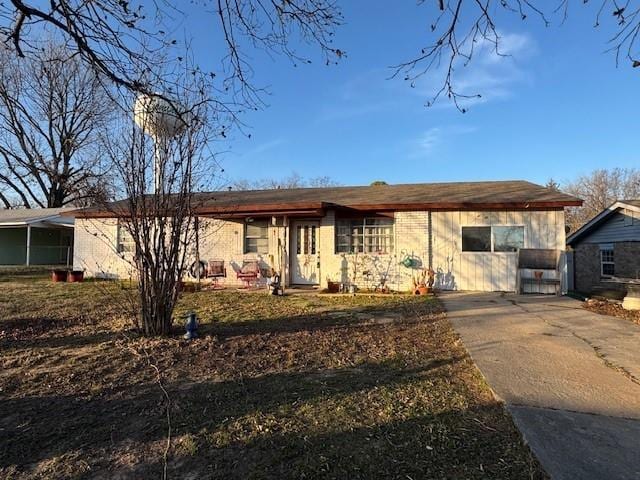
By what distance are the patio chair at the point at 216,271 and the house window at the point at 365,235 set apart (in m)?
3.74

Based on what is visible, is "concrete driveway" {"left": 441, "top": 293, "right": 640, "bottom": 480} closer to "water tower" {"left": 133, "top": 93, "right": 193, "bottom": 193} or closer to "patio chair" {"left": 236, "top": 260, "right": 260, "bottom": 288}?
"water tower" {"left": 133, "top": 93, "right": 193, "bottom": 193}

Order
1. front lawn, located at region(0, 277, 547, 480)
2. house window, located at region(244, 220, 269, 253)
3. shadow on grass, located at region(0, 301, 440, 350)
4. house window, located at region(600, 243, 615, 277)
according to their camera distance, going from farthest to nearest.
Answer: house window, located at region(600, 243, 615, 277) → house window, located at region(244, 220, 269, 253) → shadow on grass, located at region(0, 301, 440, 350) → front lawn, located at region(0, 277, 547, 480)

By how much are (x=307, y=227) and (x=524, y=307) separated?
6657 mm

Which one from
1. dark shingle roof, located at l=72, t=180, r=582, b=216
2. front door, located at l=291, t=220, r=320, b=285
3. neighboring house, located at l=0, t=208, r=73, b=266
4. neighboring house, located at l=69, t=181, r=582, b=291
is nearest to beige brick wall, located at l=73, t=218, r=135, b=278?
dark shingle roof, located at l=72, t=180, r=582, b=216

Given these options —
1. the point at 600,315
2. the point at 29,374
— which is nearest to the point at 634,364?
the point at 600,315

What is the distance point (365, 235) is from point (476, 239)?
321cm

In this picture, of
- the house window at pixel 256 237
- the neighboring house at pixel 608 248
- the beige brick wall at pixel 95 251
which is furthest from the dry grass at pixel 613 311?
the beige brick wall at pixel 95 251

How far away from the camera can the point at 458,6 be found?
3.29m

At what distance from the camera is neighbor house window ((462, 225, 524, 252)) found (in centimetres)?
1153

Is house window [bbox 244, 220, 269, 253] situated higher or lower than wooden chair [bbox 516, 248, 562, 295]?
higher

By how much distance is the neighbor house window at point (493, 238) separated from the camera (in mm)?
11531

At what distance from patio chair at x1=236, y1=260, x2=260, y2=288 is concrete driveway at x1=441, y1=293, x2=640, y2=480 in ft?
20.9

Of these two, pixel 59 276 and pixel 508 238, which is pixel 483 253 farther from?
pixel 59 276

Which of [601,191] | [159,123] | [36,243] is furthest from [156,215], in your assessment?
[601,191]
